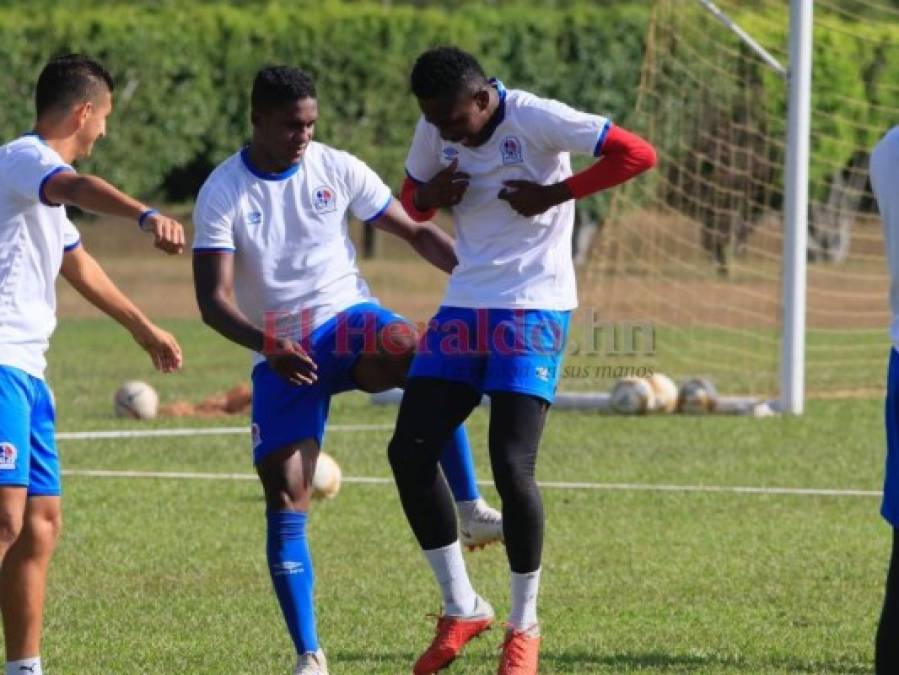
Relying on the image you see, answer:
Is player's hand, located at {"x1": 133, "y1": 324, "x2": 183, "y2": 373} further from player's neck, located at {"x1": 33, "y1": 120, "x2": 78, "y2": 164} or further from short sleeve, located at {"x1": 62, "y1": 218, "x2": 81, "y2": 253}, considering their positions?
player's neck, located at {"x1": 33, "y1": 120, "x2": 78, "y2": 164}

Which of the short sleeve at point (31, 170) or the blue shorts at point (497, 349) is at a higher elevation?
the short sleeve at point (31, 170)

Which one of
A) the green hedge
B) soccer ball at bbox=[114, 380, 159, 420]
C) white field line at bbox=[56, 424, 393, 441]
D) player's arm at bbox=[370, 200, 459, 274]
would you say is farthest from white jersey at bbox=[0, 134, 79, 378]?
the green hedge

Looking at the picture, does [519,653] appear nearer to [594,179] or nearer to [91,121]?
Answer: [594,179]

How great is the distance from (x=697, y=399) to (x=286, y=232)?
9278 mm

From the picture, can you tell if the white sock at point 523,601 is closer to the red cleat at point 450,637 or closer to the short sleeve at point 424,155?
the red cleat at point 450,637

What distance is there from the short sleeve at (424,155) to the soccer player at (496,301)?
0.46 ft

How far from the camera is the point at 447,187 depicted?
22.9 ft

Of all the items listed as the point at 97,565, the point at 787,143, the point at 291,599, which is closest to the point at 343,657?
the point at 291,599

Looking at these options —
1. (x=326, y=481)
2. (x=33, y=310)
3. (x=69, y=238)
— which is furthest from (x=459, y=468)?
(x=326, y=481)

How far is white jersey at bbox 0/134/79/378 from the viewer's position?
20.1 feet

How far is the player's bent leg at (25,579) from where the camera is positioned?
637 centimetres

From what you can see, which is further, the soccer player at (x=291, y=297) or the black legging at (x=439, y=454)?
the soccer player at (x=291, y=297)

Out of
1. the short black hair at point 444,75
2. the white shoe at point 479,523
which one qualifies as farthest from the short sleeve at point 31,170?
the white shoe at point 479,523

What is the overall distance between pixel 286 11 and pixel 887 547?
24024 mm
